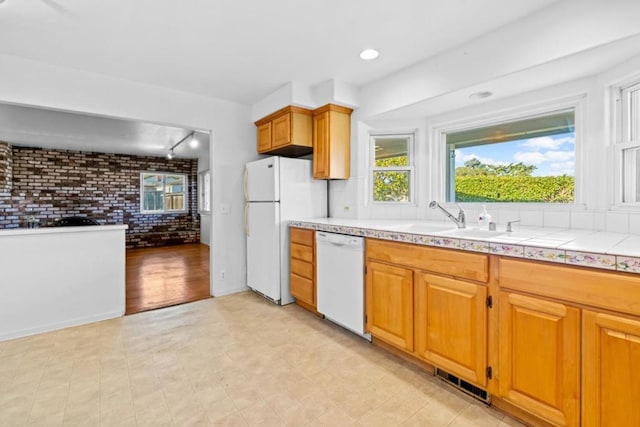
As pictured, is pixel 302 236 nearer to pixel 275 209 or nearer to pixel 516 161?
pixel 275 209

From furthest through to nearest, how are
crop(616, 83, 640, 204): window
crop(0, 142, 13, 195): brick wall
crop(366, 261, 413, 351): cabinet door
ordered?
crop(0, 142, 13, 195): brick wall → crop(366, 261, 413, 351): cabinet door → crop(616, 83, 640, 204): window

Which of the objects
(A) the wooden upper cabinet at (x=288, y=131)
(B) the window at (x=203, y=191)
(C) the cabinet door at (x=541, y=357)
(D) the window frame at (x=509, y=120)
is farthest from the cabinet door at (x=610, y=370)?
(B) the window at (x=203, y=191)

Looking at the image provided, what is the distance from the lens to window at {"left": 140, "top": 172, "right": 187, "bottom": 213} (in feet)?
24.9

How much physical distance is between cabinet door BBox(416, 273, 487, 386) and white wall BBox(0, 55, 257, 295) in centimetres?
249

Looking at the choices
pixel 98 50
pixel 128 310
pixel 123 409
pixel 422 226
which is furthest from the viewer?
pixel 128 310

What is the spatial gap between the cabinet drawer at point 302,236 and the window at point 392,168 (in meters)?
0.88

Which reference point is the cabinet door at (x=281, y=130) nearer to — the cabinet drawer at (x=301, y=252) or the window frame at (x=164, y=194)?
the cabinet drawer at (x=301, y=252)

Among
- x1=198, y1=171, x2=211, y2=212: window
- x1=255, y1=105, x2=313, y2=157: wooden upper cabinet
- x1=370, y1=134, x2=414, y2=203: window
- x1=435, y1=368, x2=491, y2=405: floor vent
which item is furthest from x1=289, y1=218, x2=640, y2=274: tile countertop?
x1=198, y1=171, x2=211, y2=212: window

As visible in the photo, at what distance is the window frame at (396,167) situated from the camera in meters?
3.15

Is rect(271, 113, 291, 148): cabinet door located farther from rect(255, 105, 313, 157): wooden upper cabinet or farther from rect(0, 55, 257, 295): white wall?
rect(0, 55, 257, 295): white wall

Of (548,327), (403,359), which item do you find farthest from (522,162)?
(403,359)

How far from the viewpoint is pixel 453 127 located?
2.86m

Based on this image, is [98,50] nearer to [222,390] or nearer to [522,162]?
[222,390]

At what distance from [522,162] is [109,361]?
354 centimetres
